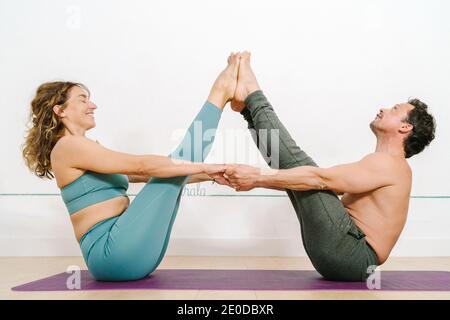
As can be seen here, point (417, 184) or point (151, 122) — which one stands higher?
point (151, 122)

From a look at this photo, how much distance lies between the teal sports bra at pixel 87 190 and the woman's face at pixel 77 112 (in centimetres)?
28

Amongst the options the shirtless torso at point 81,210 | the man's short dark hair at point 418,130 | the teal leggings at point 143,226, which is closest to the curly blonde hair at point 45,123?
the shirtless torso at point 81,210

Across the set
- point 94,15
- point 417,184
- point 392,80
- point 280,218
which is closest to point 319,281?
point 280,218

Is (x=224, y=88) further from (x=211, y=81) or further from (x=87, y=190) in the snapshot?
(x=211, y=81)

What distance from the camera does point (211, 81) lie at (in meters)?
3.89

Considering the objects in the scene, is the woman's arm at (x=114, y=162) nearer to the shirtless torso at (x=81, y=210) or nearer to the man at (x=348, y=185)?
the shirtless torso at (x=81, y=210)

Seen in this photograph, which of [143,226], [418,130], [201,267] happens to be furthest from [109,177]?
[418,130]

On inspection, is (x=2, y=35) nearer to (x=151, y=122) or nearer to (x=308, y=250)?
(x=151, y=122)

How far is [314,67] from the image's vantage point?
12.8ft

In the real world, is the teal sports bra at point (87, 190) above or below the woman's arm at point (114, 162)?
below

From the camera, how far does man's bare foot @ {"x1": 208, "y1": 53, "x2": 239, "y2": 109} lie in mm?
2342

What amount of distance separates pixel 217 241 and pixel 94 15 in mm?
2041

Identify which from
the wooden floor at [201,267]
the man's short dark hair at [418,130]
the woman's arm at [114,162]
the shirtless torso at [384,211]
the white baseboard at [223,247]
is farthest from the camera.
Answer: the white baseboard at [223,247]

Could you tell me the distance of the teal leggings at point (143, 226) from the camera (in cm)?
211
